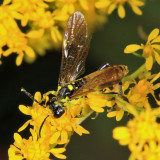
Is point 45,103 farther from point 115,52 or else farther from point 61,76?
point 115,52

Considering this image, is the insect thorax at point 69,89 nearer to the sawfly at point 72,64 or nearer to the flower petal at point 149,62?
the sawfly at point 72,64

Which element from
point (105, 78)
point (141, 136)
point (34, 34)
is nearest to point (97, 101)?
point (105, 78)

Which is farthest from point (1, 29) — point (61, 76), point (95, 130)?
point (95, 130)

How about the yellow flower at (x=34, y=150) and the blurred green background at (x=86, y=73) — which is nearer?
the yellow flower at (x=34, y=150)

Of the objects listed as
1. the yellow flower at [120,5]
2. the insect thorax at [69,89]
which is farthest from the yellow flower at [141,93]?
the yellow flower at [120,5]

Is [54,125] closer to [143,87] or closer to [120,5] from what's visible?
[143,87]

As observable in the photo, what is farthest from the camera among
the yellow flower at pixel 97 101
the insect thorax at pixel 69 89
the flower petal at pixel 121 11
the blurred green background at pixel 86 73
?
the blurred green background at pixel 86 73
